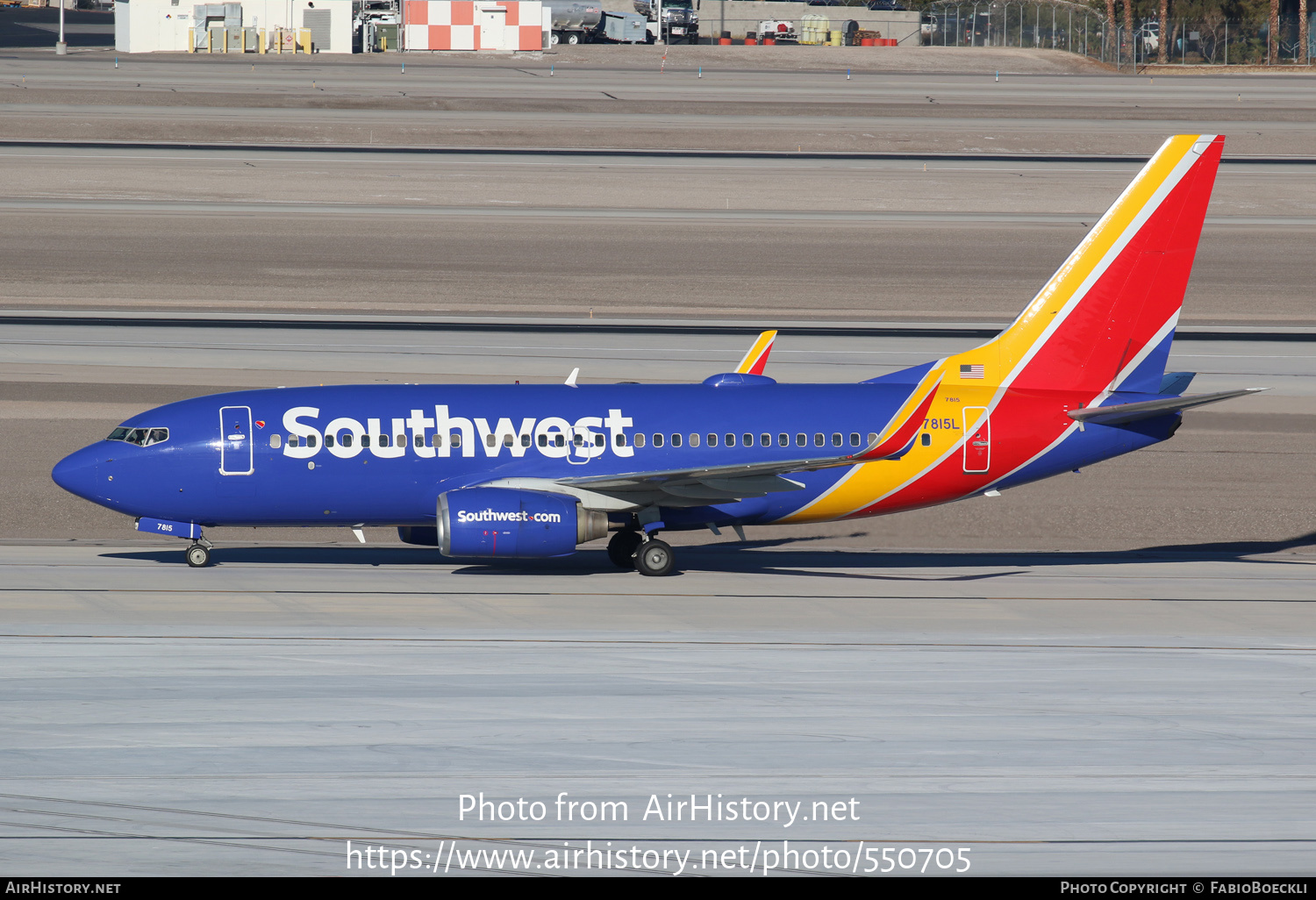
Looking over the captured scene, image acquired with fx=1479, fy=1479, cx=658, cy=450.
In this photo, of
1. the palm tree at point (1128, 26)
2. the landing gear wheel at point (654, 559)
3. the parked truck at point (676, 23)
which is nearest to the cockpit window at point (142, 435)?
the landing gear wheel at point (654, 559)

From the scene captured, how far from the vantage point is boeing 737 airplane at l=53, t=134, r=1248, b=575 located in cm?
2958

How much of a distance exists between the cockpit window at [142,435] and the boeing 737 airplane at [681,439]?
6 centimetres

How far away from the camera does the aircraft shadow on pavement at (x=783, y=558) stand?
103ft

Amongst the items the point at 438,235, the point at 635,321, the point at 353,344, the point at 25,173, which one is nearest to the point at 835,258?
the point at 635,321

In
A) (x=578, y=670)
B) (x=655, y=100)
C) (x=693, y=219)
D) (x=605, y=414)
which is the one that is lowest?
(x=578, y=670)

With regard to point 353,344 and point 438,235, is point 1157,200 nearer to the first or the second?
point 353,344

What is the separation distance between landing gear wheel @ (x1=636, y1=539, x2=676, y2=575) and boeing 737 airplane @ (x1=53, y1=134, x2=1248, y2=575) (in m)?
0.05

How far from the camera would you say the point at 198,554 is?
3011cm

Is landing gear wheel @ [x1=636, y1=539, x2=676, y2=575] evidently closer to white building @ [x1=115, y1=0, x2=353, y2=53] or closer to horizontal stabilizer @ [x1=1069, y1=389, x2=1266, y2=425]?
horizontal stabilizer @ [x1=1069, y1=389, x2=1266, y2=425]

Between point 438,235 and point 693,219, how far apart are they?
12351 mm

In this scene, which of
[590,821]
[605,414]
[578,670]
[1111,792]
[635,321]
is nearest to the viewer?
[590,821]

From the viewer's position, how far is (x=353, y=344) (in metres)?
49.4

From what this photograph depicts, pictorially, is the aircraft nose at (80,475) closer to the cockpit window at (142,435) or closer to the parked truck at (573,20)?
the cockpit window at (142,435)

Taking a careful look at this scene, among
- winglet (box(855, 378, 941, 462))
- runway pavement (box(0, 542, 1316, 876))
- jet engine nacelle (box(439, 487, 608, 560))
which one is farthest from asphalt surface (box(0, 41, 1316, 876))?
winglet (box(855, 378, 941, 462))
